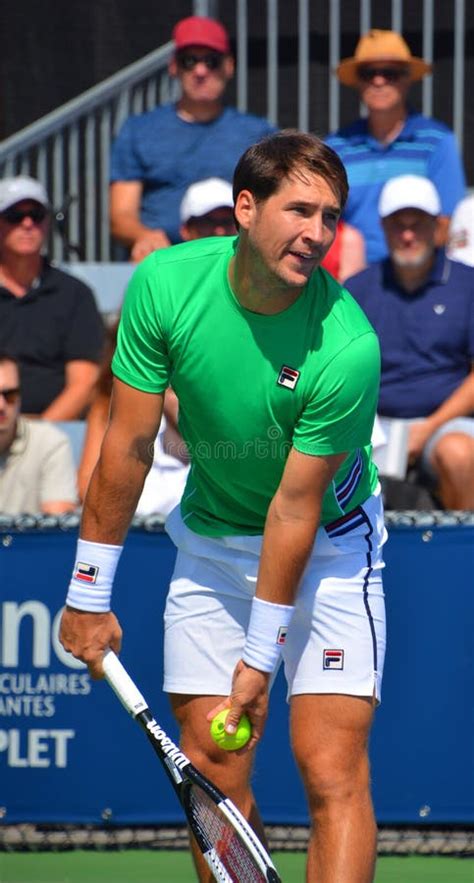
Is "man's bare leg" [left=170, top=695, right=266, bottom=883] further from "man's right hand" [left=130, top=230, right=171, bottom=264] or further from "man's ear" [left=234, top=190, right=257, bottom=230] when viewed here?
"man's right hand" [left=130, top=230, right=171, bottom=264]

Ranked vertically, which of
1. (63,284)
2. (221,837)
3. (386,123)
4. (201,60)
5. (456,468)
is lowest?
(221,837)

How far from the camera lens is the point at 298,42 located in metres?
9.15

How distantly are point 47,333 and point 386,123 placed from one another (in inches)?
76.7

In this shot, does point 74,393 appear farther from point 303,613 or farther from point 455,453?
point 303,613

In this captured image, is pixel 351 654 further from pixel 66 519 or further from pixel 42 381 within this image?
pixel 42 381

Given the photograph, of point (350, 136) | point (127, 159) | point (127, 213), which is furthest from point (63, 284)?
point (350, 136)

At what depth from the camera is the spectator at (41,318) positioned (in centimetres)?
711

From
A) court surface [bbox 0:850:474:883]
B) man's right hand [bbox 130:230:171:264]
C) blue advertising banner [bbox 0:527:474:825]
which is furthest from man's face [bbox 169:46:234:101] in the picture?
court surface [bbox 0:850:474:883]

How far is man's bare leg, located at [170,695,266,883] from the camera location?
3889mm

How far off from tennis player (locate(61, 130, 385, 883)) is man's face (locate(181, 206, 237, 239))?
289cm

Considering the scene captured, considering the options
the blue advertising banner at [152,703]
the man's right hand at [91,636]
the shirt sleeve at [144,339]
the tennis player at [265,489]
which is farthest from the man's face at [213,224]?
the man's right hand at [91,636]

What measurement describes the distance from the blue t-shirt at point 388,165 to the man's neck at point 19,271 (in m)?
1.50

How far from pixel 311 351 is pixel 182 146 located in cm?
444

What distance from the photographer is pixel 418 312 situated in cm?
664
